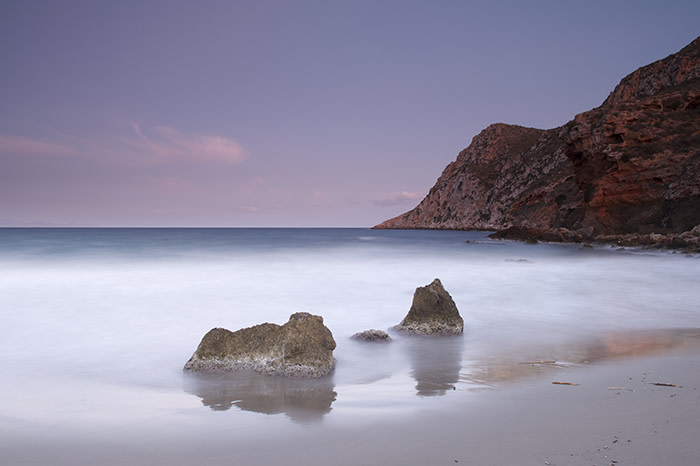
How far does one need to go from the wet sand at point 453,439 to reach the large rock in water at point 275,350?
118 cm

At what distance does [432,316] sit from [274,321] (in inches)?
126

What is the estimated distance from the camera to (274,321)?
26.9 feet

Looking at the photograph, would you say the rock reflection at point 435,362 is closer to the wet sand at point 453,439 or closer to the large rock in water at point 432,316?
the large rock in water at point 432,316

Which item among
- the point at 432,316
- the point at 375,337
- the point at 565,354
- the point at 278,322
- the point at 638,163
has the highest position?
the point at 638,163

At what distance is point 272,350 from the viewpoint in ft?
15.2

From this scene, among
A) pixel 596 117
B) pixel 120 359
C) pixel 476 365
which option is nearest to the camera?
pixel 476 365

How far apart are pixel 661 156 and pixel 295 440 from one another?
3859 cm

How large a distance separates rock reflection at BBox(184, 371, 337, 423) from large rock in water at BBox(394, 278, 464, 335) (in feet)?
7.33

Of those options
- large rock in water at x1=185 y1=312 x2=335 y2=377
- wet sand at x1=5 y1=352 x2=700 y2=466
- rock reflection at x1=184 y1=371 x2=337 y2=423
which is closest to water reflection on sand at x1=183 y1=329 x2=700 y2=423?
rock reflection at x1=184 y1=371 x2=337 y2=423

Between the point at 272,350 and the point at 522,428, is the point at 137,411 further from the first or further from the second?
the point at 522,428

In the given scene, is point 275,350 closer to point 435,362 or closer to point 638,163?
point 435,362

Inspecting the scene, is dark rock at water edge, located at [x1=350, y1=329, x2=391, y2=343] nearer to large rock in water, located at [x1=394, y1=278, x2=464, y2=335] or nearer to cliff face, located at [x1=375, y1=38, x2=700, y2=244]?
large rock in water, located at [x1=394, y1=278, x2=464, y2=335]

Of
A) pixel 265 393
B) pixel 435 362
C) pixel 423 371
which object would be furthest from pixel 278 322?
pixel 265 393

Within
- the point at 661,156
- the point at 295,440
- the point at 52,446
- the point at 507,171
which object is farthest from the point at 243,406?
the point at 507,171
